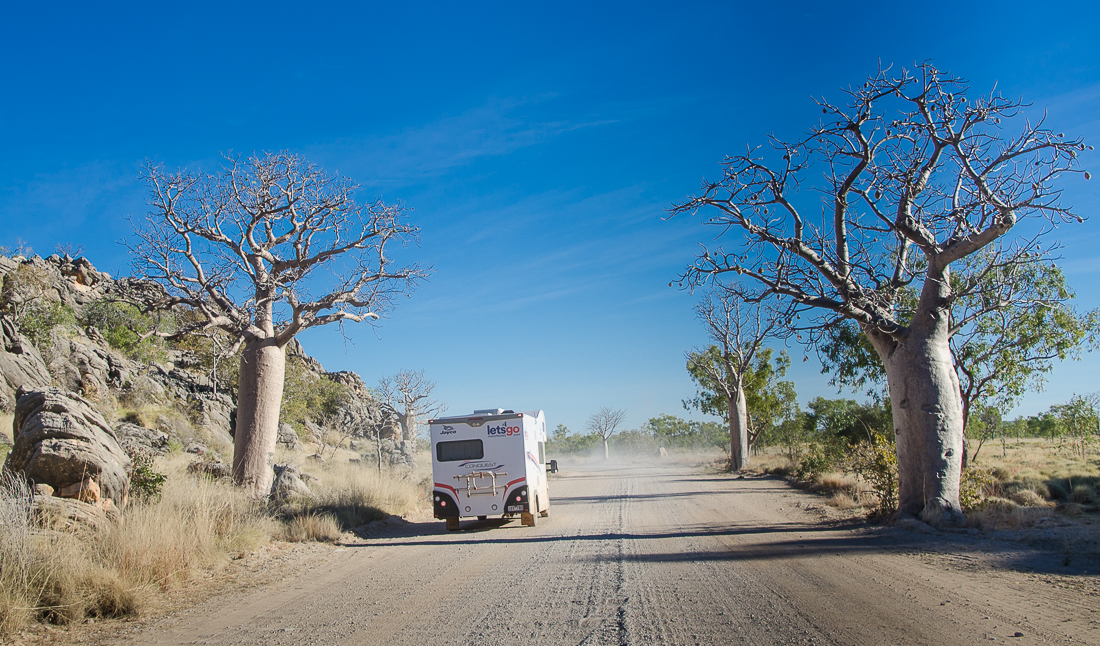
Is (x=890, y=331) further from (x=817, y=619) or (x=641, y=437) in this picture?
(x=641, y=437)

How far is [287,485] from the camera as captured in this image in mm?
13883

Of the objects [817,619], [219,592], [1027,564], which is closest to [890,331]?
[1027,564]

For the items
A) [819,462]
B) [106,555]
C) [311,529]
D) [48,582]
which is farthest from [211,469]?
[819,462]

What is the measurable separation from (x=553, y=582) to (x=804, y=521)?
6.81 m

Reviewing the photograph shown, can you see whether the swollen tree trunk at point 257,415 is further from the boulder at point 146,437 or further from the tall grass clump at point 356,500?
the boulder at point 146,437

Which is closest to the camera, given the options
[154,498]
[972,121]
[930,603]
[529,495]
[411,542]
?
[930,603]

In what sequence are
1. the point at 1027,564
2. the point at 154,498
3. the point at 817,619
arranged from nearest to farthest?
the point at 817,619, the point at 1027,564, the point at 154,498

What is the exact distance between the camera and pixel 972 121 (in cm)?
1049

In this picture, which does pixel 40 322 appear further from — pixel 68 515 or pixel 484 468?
pixel 68 515

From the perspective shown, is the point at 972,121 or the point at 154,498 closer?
the point at 154,498

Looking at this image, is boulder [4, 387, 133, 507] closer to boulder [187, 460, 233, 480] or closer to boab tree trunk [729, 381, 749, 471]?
boulder [187, 460, 233, 480]

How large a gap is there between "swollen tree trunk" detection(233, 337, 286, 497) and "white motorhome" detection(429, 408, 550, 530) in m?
3.37

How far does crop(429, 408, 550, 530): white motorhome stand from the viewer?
13.6 m

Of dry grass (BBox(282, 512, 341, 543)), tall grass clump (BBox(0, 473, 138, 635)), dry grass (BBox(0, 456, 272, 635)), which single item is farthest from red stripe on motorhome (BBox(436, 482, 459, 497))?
tall grass clump (BBox(0, 473, 138, 635))
